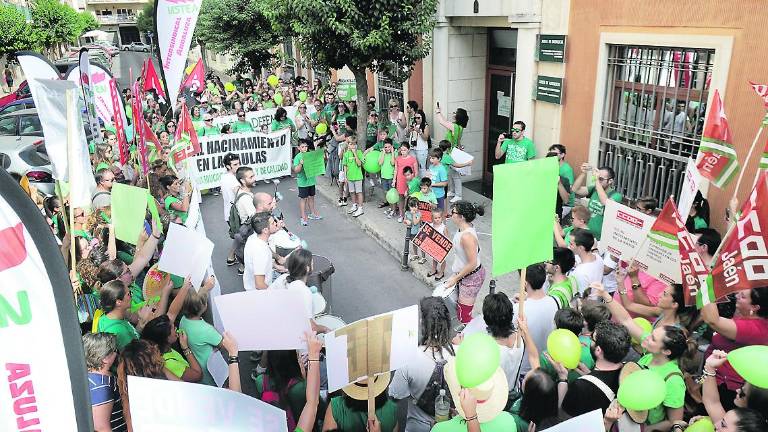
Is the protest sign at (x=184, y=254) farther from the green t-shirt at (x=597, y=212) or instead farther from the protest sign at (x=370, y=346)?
the green t-shirt at (x=597, y=212)

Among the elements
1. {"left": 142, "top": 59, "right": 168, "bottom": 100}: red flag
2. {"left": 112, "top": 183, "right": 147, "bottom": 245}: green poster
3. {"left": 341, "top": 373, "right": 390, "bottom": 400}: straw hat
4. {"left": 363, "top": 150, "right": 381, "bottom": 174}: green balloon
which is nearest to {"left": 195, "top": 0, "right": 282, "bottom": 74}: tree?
{"left": 142, "top": 59, "right": 168, "bottom": 100}: red flag

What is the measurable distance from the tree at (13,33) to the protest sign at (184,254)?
27070 millimetres

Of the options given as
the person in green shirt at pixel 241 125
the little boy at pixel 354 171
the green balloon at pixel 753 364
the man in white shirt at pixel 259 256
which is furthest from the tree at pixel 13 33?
the green balloon at pixel 753 364

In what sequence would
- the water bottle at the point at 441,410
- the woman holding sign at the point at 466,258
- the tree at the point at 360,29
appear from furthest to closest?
the tree at the point at 360,29, the woman holding sign at the point at 466,258, the water bottle at the point at 441,410

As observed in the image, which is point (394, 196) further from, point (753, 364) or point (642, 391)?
point (753, 364)

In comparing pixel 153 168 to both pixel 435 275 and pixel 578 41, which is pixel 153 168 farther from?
pixel 578 41

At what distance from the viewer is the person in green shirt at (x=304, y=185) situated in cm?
922

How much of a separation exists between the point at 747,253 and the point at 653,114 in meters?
4.32

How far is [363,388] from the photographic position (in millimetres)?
3303

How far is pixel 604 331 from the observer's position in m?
3.51

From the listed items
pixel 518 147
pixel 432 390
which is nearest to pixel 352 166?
pixel 518 147

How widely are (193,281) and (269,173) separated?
8.08 m

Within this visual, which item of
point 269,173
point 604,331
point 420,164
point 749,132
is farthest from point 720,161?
point 269,173

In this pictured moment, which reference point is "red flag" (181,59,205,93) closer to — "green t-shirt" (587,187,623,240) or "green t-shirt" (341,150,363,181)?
"green t-shirt" (341,150,363,181)
